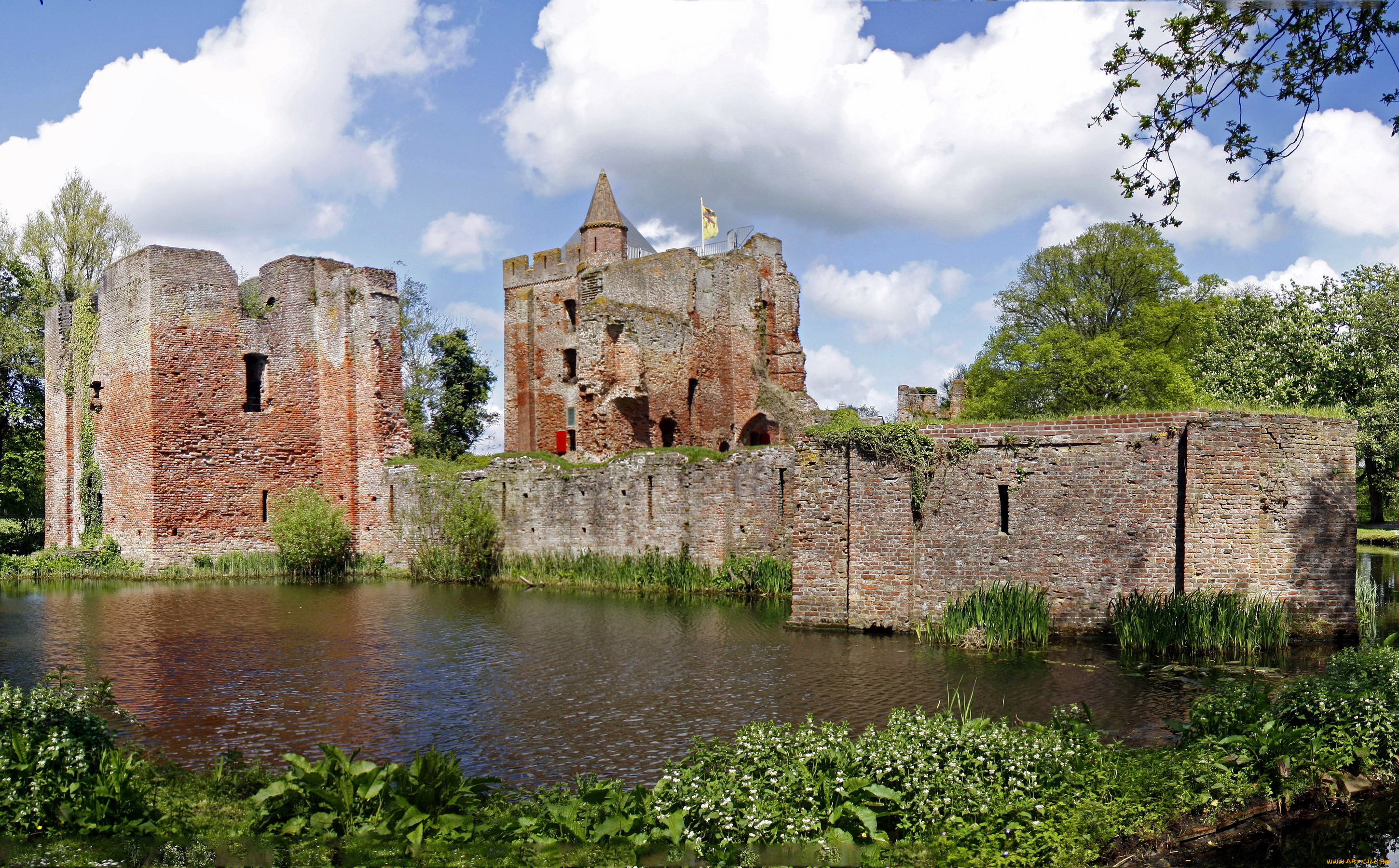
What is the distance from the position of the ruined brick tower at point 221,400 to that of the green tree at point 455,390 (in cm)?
1044

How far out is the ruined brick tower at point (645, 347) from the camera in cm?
2652

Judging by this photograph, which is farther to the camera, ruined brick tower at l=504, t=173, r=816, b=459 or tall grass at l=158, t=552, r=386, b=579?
ruined brick tower at l=504, t=173, r=816, b=459

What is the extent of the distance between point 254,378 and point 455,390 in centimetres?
1093

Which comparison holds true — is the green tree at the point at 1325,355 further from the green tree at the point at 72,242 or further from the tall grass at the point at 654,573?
the green tree at the point at 72,242

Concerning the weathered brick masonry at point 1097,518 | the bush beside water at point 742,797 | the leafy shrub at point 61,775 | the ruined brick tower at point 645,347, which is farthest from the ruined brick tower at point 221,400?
the bush beside water at point 742,797

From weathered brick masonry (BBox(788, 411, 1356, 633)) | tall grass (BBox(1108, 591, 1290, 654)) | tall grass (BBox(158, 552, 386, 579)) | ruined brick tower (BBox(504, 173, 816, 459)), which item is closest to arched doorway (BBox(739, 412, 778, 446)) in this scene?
ruined brick tower (BBox(504, 173, 816, 459))

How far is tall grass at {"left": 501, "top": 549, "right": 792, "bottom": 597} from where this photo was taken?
59.5ft

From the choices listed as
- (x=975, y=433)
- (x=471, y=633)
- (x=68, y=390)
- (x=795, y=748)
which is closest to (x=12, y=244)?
(x=68, y=390)

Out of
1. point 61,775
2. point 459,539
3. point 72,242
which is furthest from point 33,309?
point 61,775

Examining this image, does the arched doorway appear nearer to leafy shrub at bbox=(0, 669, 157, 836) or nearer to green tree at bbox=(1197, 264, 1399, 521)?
green tree at bbox=(1197, 264, 1399, 521)

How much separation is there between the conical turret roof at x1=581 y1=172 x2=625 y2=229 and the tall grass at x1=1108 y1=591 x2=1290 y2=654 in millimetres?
29338

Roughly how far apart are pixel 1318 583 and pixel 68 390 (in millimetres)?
28501

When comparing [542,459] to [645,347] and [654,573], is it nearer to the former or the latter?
[654,573]

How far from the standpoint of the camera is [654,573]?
1970 centimetres
